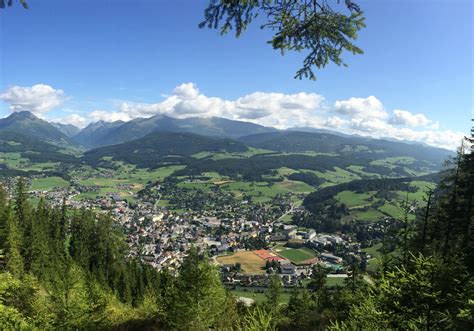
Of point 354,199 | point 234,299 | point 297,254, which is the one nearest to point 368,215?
point 354,199

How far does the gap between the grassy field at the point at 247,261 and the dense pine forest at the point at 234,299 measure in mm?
46543

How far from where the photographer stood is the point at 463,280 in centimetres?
1027

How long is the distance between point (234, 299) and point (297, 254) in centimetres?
8852

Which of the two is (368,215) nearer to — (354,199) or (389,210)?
(389,210)

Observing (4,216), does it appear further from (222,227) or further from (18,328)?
(222,227)

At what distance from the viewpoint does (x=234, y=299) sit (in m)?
30.0

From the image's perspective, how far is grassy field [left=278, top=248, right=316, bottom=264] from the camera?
4272 inches

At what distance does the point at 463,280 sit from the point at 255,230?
5424 inches

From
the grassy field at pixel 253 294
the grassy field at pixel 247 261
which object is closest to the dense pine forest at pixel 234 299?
the grassy field at pixel 253 294

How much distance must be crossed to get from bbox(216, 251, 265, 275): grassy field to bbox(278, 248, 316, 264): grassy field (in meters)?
10.7

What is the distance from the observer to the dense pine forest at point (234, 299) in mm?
10016

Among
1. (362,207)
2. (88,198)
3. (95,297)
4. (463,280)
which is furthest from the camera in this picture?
(88,198)

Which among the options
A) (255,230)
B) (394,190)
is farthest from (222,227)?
(394,190)

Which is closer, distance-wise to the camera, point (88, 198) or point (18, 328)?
point (18, 328)
